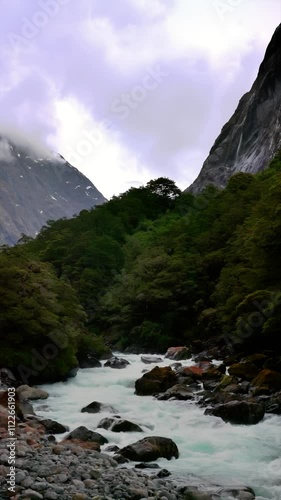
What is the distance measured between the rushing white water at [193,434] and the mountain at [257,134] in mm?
52089

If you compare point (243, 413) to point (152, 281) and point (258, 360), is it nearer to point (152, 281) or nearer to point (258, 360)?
point (258, 360)

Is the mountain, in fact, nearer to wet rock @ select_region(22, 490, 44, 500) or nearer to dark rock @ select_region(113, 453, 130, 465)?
dark rock @ select_region(113, 453, 130, 465)

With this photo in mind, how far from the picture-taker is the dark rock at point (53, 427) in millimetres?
14336

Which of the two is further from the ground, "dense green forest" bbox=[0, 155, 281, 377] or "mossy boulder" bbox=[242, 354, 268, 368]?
"dense green forest" bbox=[0, 155, 281, 377]

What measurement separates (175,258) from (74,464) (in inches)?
1258

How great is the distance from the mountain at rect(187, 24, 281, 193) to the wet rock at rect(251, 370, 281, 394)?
5032 cm

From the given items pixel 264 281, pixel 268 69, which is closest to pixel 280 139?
pixel 268 69

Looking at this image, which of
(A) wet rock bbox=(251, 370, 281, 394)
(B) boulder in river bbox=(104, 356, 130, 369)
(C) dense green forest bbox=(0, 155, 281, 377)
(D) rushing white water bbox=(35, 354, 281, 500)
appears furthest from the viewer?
(B) boulder in river bbox=(104, 356, 130, 369)

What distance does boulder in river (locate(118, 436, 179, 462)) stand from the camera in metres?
12.2

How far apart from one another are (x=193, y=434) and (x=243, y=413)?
5.88 feet

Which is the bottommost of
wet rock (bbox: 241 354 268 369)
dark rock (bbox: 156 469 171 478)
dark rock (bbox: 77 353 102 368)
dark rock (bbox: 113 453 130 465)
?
dark rock (bbox: 156 469 171 478)

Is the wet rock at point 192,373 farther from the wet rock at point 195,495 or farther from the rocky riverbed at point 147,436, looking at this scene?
the wet rock at point 195,495

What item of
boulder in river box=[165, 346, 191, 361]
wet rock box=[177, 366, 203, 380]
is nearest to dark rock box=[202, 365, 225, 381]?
wet rock box=[177, 366, 203, 380]

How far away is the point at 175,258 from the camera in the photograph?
4219 centimetres
